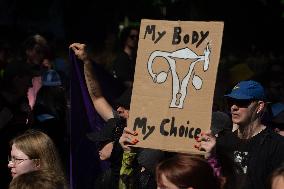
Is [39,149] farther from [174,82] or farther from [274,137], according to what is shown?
[274,137]

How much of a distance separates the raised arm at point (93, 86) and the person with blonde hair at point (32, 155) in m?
1.26

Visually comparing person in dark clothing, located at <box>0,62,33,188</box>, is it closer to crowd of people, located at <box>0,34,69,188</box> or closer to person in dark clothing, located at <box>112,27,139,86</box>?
crowd of people, located at <box>0,34,69,188</box>

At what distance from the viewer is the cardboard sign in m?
5.87

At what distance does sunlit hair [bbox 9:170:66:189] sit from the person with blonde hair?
635mm

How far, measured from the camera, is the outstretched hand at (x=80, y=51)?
24.1ft

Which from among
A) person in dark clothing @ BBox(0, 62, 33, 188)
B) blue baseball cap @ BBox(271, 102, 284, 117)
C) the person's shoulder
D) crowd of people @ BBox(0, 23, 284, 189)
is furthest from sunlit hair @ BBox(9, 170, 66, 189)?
blue baseball cap @ BBox(271, 102, 284, 117)

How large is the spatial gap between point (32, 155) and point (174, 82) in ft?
3.35

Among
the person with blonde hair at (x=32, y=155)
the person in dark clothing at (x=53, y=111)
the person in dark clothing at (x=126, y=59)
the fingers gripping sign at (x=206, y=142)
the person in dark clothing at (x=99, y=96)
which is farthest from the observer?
the person in dark clothing at (x=126, y=59)

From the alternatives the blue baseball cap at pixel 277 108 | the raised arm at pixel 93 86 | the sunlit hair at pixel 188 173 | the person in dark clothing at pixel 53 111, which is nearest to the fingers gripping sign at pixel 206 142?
the sunlit hair at pixel 188 173

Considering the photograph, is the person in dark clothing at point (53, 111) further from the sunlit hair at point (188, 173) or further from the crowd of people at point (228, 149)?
the sunlit hair at point (188, 173)

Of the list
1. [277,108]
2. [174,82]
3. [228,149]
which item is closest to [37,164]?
[174,82]

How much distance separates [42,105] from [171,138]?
3.26 m

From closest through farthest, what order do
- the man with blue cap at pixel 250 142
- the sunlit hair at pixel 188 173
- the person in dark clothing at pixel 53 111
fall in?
the sunlit hair at pixel 188 173 < the man with blue cap at pixel 250 142 < the person in dark clothing at pixel 53 111

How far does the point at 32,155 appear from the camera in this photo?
605cm
